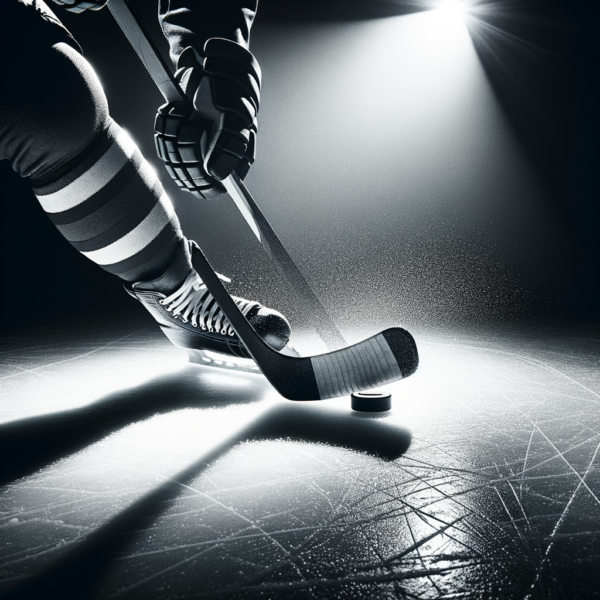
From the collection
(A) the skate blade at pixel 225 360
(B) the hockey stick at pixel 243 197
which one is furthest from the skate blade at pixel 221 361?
(B) the hockey stick at pixel 243 197

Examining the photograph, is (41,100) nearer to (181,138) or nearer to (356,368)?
(181,138)

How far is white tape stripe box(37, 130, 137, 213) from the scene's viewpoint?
1.11 metres

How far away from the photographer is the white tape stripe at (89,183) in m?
1.11

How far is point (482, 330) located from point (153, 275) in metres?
1.16

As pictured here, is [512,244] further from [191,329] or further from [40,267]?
[40,267]

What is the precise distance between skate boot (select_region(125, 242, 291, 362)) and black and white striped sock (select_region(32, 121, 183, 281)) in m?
0.07

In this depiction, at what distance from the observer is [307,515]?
656 mm

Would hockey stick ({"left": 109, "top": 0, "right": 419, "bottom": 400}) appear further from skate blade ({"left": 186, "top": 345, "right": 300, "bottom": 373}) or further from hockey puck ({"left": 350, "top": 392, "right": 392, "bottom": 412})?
skate blade ({"left": 186, "top": 345, "right": 300, "bottom": 373})

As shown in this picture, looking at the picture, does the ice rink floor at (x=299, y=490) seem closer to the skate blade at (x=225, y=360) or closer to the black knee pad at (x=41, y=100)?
the skate blade at (x=225, y=360)

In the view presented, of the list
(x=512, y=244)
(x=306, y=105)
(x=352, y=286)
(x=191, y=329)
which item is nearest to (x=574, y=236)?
(x=512, y=244)

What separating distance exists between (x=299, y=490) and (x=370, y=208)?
8.97 ft

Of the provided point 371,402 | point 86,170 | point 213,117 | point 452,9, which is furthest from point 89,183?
point 452,9

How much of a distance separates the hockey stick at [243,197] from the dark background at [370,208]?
2.55 feet

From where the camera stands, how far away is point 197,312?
4.47 feet
